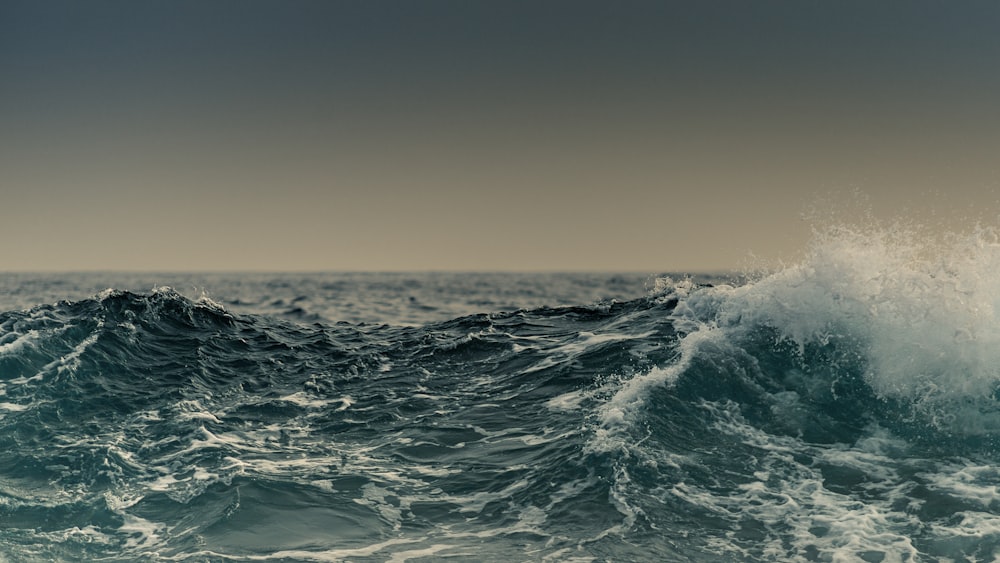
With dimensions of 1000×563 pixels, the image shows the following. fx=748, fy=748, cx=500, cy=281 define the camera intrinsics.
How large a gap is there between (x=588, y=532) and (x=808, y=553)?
2.57 m

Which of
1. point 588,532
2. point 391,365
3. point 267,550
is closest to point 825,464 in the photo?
point 588,532

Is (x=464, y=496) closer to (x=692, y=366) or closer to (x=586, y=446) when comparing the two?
(x=586, y=446)

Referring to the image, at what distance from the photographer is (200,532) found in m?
9.66

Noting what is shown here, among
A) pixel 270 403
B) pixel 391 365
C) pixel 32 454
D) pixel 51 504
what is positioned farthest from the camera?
pixel 391 365

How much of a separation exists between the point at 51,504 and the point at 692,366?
10.7 m

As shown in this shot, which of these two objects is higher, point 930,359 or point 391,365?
point 930,359

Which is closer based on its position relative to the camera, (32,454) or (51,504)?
(51,504)

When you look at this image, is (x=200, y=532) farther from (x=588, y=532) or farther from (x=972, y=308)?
(x=972, y=308)

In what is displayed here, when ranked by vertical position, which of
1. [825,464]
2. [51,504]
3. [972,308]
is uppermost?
[972,308]

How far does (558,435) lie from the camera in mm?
12336

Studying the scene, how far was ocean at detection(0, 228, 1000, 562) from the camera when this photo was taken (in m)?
9.36

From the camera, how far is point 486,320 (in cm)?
2270

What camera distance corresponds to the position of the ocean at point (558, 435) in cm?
936

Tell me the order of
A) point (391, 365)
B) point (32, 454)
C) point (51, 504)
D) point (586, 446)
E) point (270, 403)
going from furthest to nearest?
point (391, 365), point (270, 403), point (32, 454), point (586, 446), point (51, 504)
